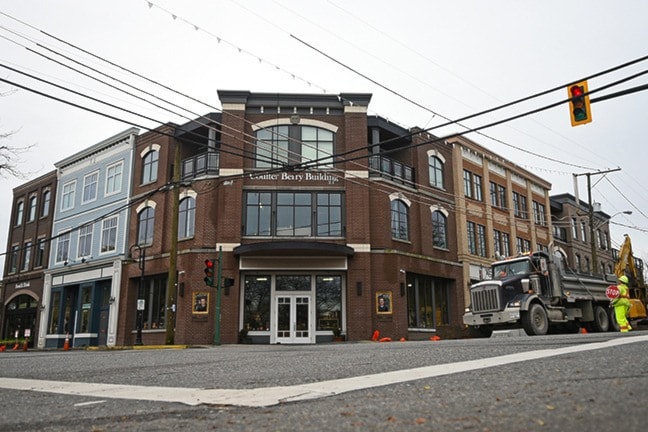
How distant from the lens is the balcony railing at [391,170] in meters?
29.2

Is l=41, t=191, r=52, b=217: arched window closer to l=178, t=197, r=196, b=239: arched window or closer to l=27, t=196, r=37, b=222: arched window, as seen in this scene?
l=27, t=196, r=37, b=222: arched window

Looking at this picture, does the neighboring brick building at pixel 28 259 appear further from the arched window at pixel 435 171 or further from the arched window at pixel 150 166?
the arched window at pixel 435 171

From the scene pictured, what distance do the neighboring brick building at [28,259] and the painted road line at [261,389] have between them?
33.6m

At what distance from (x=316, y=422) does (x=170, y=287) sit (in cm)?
2014

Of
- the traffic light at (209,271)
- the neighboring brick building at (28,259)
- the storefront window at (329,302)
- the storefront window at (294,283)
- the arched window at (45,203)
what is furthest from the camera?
the arched window at (45,203)

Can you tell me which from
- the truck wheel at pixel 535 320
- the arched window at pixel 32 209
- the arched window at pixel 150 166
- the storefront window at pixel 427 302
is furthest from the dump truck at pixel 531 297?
the arched window at pixel 32 209

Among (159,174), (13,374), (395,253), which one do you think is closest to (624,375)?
(13,374)

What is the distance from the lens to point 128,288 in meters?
31.0

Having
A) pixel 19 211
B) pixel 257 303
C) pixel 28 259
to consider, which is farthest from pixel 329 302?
pixel 19 211

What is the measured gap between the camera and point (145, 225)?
3147cm

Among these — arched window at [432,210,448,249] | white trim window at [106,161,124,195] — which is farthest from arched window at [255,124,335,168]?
white trim window at [106,161,124,195]

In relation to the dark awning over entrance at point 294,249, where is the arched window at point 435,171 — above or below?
above

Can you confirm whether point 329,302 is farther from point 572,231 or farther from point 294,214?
point 572,231

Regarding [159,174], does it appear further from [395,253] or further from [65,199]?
[395,253]
